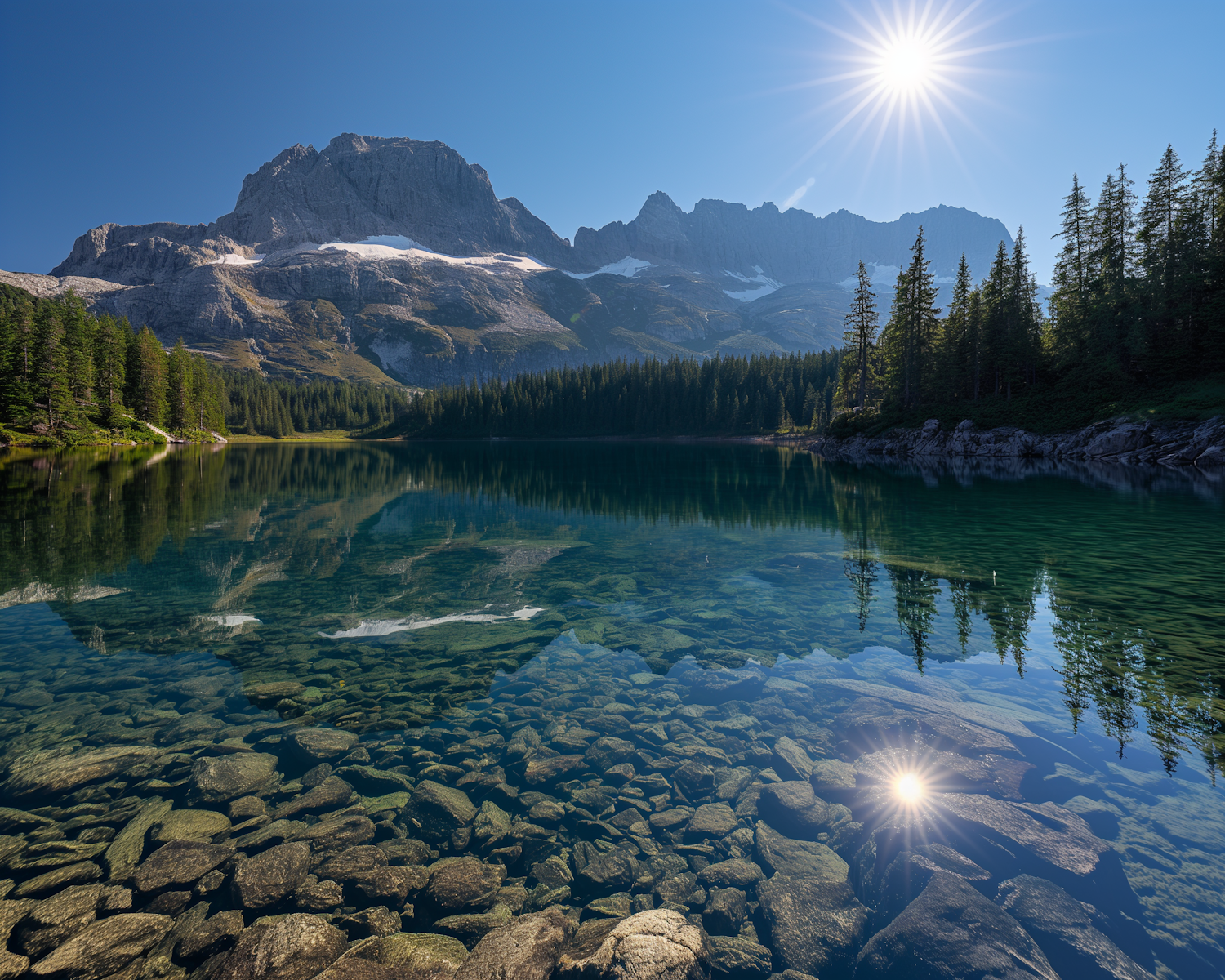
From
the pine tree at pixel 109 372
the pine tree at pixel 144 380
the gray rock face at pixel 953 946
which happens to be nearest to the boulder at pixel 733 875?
the gray rock face at pixel 953 946

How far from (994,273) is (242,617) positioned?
313ft

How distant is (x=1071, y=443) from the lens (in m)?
58.9

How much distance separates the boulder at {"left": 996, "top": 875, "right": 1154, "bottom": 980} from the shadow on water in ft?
14.2

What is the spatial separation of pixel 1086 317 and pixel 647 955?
86.1m

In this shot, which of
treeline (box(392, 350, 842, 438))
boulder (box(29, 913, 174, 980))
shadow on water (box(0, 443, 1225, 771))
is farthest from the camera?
treeline (box(392, 350, 842, 438))

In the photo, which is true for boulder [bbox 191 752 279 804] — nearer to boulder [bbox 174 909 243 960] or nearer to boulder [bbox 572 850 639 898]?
boulder [bbox 174 909 243 960]

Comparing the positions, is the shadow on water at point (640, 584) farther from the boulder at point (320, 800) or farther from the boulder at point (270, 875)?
the boulder at point (270, 875)

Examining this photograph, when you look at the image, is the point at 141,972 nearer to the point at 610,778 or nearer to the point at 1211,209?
the point at 610,778

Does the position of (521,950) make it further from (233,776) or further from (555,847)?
(233,776)

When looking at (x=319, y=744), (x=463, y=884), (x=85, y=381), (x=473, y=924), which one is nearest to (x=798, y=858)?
(x=473, y=924)

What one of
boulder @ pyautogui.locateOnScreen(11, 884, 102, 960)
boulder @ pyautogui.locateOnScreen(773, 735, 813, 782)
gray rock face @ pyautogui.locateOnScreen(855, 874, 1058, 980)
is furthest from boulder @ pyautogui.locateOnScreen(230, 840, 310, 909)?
boulder @ pyautogui.locateOnScreen(773, 735, 813, 782)

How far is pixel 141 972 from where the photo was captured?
15.3 feet

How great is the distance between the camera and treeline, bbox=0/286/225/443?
73812 millimetres

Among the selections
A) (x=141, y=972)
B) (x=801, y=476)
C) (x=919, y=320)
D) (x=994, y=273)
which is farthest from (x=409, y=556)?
(x=994, y=273)
